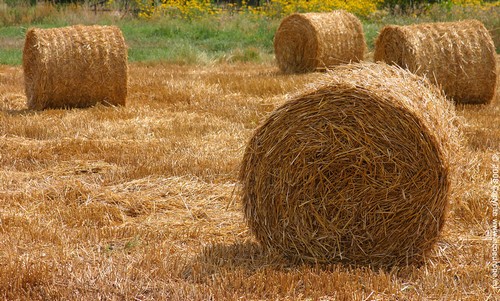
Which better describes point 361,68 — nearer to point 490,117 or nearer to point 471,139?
point 471,139

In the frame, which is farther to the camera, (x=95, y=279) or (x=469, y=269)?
(x=469, y=269)

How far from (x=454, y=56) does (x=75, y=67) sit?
15.3 ft

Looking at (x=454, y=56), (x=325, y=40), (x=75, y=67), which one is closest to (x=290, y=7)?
(x=325, y=40)

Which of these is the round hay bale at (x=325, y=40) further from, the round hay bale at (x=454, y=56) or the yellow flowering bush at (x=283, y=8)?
the yellow flowering bush at (x=283, y=8)

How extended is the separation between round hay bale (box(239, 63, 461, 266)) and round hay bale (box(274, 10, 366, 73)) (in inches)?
314

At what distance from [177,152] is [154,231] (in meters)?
2.25

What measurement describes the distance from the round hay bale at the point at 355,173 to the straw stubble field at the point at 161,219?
17cm

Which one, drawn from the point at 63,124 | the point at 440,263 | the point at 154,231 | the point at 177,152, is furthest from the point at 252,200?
the point at 63,124

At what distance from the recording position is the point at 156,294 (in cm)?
409

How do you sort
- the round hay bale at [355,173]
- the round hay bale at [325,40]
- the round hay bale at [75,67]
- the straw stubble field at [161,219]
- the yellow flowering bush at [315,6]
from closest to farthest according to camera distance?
1. the straw stubble field at [161,219]
2. the round hay bale at [355,173]
3. the round hay bale at [75,67]
4. the round hay bale at [325,40]
5. the yellow flowering bush at [315,6]

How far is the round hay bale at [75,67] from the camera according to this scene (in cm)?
948

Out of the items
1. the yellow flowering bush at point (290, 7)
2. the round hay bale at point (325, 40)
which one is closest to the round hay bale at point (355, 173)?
the round hay bale at point (325, 40)

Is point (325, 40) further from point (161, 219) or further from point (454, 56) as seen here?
point (161, 219)

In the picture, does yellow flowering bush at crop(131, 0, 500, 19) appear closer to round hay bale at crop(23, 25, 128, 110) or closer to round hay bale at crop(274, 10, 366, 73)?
round hay bale at crop(274, 10, 366, 73)
